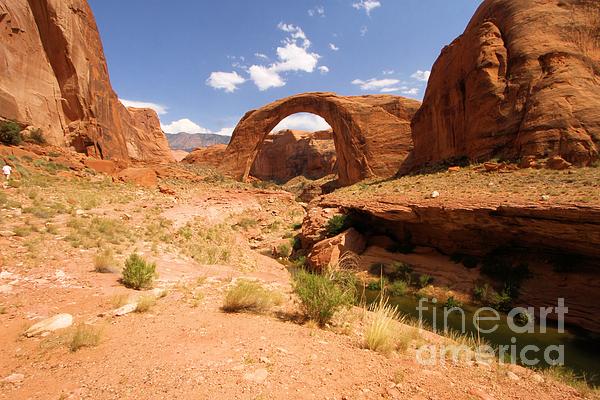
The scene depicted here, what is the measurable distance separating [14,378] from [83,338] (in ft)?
1.96

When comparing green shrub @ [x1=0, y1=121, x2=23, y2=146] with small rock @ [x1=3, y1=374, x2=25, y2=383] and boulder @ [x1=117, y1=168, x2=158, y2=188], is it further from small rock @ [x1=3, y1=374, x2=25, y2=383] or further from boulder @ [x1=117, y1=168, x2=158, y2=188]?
small rock @ [x1=3, y1=374, x2=25, y2=383]

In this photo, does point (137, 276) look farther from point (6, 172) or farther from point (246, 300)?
point (6, 172)

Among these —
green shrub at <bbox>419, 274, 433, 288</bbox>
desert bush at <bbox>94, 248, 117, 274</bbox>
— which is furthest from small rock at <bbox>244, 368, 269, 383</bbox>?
green shrub at <bbox>419, 274, 433, 288</bbox>

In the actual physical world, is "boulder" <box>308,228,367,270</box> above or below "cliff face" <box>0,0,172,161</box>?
below

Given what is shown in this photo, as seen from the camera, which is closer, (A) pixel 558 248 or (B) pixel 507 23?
(A) pixel 558 248

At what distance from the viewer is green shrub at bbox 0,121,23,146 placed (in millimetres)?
14227

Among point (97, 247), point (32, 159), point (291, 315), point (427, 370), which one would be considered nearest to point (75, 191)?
point (32, 159)

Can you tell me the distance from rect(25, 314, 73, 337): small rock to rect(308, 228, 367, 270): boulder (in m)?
8.70

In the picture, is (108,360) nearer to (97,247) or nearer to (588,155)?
(97,247)

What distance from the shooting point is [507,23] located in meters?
16.2

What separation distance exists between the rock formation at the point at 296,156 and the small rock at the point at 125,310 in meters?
45.8

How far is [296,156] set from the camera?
5588cm

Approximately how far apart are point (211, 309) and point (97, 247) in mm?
4937

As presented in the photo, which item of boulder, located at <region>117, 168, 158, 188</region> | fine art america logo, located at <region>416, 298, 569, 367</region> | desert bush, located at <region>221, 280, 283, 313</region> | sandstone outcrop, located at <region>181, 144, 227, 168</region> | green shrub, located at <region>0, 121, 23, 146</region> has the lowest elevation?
fine art america logo, located at <region>416, 298, 569, 367</region>
